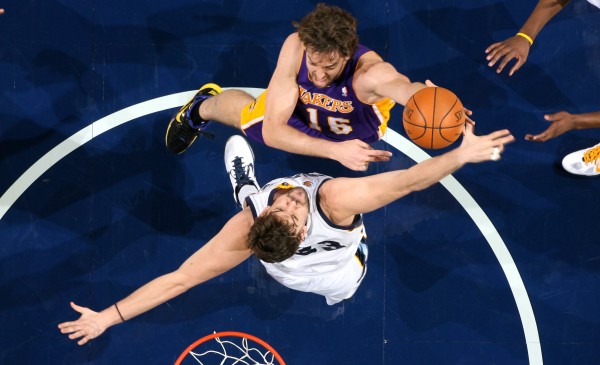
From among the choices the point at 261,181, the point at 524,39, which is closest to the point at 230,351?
the point at 261,181

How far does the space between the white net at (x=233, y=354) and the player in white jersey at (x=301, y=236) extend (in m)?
0.88

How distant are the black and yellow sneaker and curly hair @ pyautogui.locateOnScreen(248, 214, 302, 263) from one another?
1.85m

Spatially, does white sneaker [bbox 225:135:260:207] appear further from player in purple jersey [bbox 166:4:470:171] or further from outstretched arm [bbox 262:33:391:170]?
outstretched arm [bbox 262:33:391:170]

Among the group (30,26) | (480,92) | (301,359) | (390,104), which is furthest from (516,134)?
(30,26)

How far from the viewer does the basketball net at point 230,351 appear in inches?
275

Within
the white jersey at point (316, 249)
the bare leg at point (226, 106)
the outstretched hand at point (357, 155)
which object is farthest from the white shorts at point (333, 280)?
the bare leg at point (226, 106)

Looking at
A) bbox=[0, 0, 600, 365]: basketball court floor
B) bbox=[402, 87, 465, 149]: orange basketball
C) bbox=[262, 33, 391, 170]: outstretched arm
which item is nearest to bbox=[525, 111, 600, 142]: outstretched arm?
bbox=[0, 0, 600, 365]: basketball court floor

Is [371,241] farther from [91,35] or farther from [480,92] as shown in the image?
→ [91,35]

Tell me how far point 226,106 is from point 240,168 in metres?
0.61

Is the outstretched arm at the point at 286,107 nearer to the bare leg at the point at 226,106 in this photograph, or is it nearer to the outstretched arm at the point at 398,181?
the outstretched arm at the point at 398,181

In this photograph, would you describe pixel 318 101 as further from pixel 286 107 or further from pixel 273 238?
pixel 273 238

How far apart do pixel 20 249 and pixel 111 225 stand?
896mm

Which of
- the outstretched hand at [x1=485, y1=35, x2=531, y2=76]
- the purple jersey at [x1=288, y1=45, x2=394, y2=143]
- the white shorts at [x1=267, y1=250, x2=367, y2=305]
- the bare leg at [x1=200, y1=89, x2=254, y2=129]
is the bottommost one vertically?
the white shorts at [x1=267, y1=250, x2=367, y2=305]

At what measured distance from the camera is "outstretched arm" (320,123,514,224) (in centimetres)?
455
